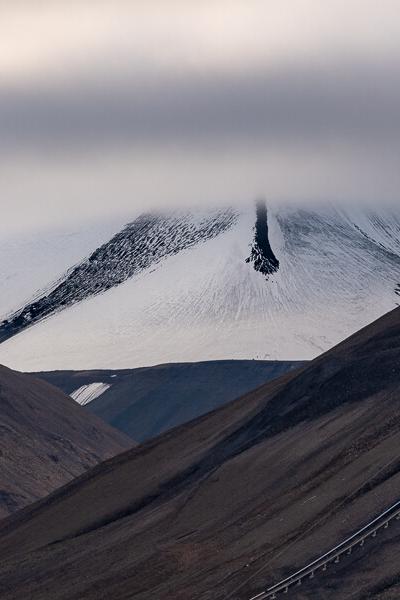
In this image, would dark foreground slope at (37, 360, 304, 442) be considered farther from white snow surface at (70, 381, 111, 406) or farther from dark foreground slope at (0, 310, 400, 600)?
dark foreground slope at (0, 310, 400, 600)

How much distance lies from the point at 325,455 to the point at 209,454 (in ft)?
40.5

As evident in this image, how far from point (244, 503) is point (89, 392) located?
112m

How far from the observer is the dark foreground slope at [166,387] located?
182750mm

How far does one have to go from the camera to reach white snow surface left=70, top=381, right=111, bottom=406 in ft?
631

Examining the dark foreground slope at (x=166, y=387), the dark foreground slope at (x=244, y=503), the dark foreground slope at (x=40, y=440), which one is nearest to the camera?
the dark foreground slope at (x=244, y=503)

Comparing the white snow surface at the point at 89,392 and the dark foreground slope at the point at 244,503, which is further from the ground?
the white snow surface at the point at 89,392

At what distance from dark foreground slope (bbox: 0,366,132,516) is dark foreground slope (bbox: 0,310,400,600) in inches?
874

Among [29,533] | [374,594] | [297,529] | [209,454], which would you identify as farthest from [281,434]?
[374,594]

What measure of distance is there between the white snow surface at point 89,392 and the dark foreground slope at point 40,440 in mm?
36460

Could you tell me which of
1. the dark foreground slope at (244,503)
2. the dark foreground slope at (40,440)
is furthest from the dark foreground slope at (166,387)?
the dark foreground slope at (244,503)

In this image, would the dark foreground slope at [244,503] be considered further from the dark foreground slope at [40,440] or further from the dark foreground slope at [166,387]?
the dark foreground slope at [166,387]

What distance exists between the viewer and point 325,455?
8331 centimetres

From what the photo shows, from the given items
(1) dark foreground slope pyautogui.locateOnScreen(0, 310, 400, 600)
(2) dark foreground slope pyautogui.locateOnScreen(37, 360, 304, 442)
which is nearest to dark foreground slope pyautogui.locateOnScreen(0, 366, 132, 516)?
(1) dark foreground slope pyautogui.locateOnScreen(0, 310, 400, 600)

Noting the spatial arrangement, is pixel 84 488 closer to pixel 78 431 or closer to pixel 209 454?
pixel 209 454
